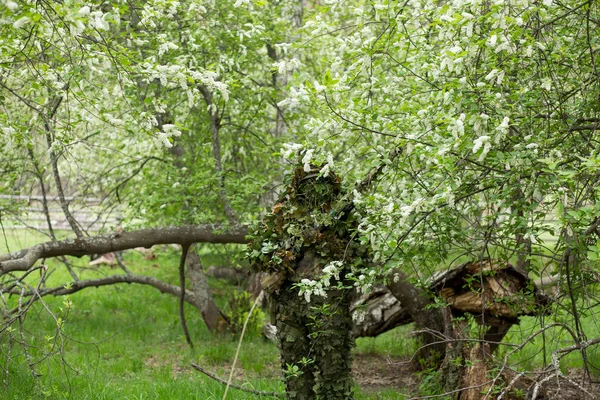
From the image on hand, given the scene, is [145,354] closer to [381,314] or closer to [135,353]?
[135,353]

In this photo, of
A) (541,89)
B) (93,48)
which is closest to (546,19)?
(541,89)

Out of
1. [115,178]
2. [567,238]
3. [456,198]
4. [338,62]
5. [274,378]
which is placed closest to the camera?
[567,238]

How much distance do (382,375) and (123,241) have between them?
3602 mm

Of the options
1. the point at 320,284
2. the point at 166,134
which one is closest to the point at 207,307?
the point at 166,134

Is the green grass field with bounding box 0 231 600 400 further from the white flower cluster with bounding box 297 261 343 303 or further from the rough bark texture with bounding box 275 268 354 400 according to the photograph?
the white flower cluster with bounding box 297 261 343 303

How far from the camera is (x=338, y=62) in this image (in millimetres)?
6188

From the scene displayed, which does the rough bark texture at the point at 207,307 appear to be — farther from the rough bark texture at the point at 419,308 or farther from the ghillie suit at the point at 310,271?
the ghillie suit at the point at 310,271

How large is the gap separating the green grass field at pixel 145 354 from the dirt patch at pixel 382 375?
59 mm

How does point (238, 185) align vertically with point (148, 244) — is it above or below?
above

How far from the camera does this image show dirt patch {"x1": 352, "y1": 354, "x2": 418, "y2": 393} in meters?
7.96

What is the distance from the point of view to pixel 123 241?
796 centimetres

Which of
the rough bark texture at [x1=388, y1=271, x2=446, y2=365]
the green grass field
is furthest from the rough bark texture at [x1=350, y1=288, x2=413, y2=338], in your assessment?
the rough bark texture at [x1=388, y1=271, x2=446, y2=365]

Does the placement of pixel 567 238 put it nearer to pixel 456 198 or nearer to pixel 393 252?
pixel 456 198

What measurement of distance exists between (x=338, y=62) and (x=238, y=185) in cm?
282
